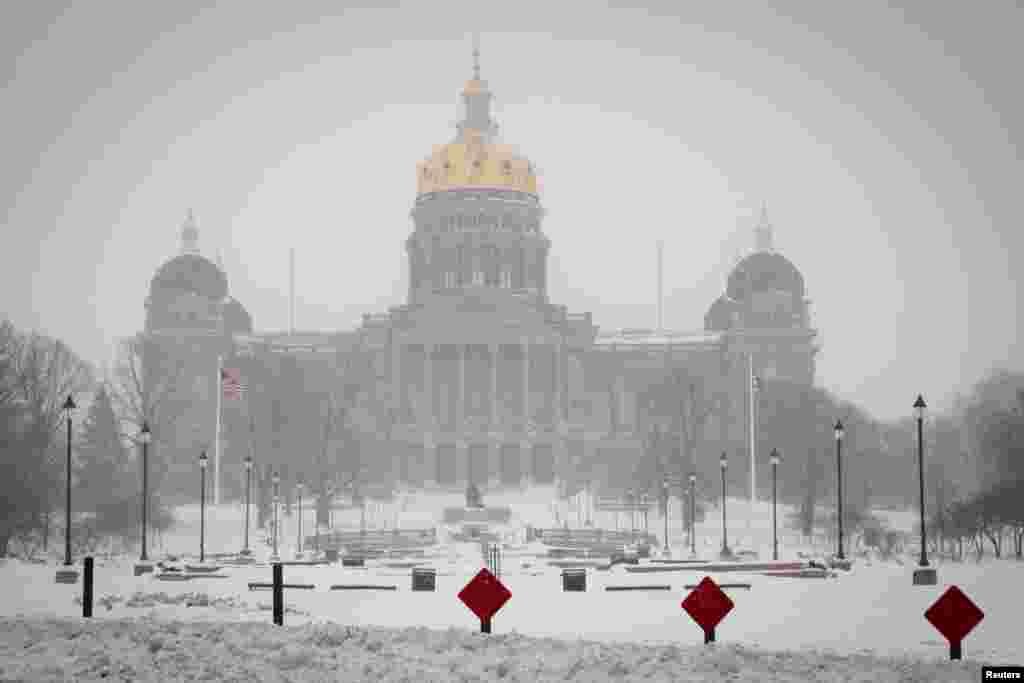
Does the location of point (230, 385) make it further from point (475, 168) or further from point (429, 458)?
point (475, 168)

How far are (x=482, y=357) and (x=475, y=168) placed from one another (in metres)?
21.4

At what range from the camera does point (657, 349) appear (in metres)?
122

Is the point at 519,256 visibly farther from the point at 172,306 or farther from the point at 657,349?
the point at 172,306

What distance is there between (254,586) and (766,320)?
96.2 meters

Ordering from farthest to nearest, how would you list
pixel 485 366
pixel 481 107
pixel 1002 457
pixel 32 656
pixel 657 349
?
pixel 481 107 → pixel 657 349 → pixel 485 366 → pixel 1002 457 → pixel 32 656

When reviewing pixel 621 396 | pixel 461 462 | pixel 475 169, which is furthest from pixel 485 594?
pixel 475 169

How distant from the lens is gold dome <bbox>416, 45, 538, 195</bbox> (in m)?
126

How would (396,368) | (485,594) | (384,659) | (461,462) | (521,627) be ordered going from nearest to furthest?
(384,659), (485,594), (521,627), (461,462), (396,368)

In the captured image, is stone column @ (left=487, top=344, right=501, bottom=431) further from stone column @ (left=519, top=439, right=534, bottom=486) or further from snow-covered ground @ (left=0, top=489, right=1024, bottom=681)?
snow-covered ground @ (left=0, top=489, right=1024, bottom=681)

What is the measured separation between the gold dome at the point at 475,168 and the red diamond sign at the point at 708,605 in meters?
107

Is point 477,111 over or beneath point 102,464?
over

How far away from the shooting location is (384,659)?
58.5 feet

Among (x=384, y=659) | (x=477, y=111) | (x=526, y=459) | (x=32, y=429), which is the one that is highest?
(x=477, y=111)

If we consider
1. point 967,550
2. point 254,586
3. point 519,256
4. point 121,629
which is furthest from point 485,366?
point 121,629
